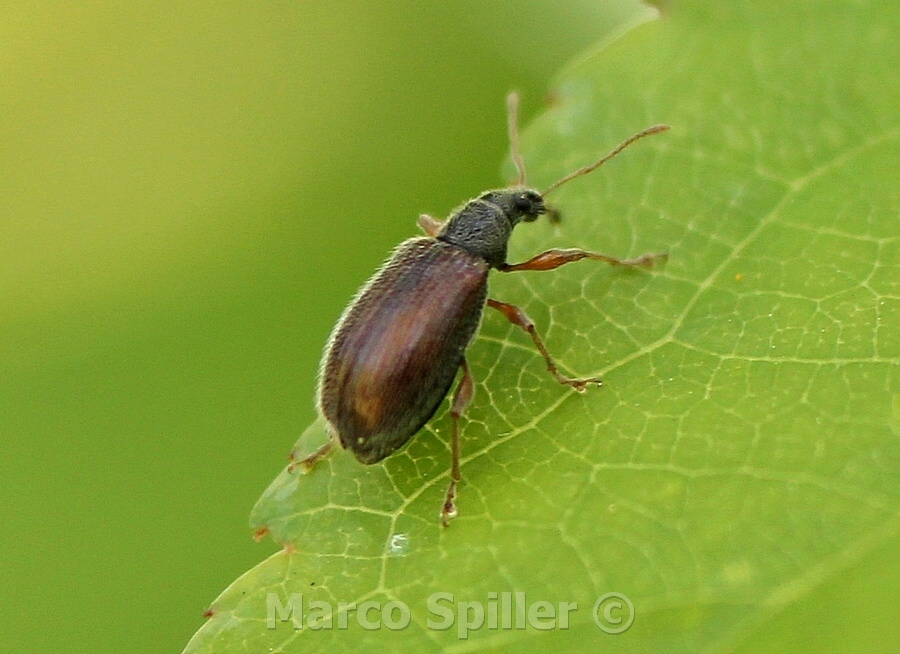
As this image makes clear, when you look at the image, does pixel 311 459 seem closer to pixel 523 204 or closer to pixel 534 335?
pixel 534 335

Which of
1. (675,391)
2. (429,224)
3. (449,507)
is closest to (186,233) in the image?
(429,224)

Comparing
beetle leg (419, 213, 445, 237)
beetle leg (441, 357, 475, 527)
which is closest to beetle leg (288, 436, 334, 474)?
beetle leg (441, 357, 475, 527)

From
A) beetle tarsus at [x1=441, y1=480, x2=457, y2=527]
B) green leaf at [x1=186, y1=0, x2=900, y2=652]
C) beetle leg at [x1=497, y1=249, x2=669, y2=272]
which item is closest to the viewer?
green leaf at [x1=186, y1=0, x2=900, y2=652]

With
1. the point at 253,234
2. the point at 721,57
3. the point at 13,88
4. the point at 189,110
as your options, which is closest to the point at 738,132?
the point at 721,57

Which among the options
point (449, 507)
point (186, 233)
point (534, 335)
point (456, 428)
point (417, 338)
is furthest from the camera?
point (186, 233)

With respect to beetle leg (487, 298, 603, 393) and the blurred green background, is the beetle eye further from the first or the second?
the blurred green background

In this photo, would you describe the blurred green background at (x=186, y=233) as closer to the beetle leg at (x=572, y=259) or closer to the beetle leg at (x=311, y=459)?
the beetle leg at (x=311, y=459)

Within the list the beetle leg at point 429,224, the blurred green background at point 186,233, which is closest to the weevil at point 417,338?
the beetle leg at point 429,224
